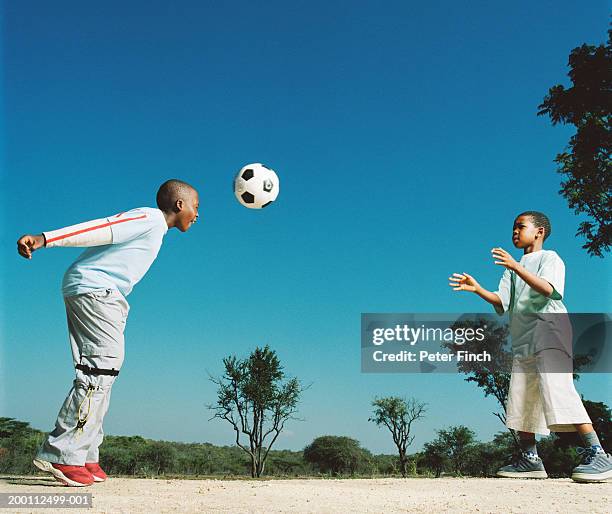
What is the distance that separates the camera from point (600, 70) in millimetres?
14570

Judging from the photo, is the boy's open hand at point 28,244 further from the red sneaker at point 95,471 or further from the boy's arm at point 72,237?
the red sneaker at point 95,471

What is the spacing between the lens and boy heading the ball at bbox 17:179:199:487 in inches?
178

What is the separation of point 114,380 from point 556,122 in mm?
13121

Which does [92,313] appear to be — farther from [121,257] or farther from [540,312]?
[540,312]

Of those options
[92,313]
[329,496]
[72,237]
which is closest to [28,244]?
[72,237]

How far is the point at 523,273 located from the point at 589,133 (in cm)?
1009

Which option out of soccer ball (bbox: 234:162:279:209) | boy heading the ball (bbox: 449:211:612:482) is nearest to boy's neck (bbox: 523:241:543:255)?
boy heading the ball (bbox: 449:211:612:482)

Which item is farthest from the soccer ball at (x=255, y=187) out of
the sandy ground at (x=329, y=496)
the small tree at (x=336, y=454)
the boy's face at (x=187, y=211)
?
the small tree at (x=336, y=454)

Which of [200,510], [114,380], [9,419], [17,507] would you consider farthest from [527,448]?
[9,419]

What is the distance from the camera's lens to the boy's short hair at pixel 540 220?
661 cm

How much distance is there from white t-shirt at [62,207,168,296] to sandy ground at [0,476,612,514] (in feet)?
4.81

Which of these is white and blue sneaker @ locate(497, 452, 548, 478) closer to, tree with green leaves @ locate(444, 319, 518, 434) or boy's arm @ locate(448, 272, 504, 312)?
boy's arm @ locate(448, 272, 504, 312)

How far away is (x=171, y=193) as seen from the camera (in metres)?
5.30

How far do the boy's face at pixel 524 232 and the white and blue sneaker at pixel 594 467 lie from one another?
2.06 metres
